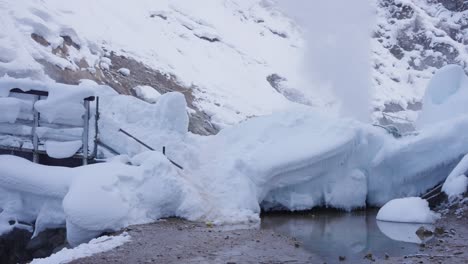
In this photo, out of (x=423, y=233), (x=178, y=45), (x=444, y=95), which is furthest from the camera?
(x=178, y=45)

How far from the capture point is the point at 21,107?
1183 centimetres

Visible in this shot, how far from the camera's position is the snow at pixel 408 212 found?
11.6 meters

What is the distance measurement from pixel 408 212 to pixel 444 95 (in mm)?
7152

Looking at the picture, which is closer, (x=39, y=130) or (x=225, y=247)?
(x=225, y=247)

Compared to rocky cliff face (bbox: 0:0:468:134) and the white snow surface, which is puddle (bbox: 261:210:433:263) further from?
the white snow surface

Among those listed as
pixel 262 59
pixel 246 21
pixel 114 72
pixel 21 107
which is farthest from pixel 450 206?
pixel 246 21

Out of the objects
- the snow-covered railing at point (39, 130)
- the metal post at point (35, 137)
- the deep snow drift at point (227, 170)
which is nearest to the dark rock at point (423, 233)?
the deep snow drift at point (227, 170)

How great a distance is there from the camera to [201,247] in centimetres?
854

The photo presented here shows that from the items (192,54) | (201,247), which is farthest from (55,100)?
(192,54)

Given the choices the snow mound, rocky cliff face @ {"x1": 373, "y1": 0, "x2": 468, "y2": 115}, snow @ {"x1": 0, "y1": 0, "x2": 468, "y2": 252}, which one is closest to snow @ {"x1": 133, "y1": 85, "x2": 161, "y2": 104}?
snow @ {"x1": 0, "y1": 0, "x2": 468, "y2": 252}

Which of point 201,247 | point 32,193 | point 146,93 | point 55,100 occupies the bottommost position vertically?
point 201,247

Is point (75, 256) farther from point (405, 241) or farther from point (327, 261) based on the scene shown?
point (405, 241)

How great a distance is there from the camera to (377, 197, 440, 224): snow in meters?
11.6

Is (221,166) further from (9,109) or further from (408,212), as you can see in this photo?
(9,109)
